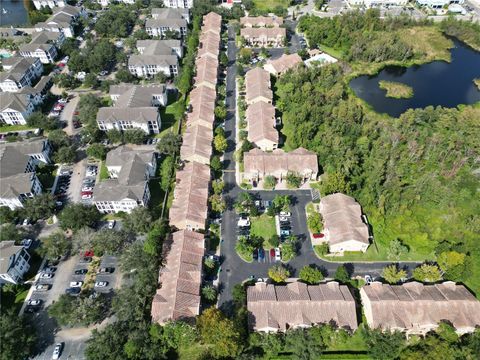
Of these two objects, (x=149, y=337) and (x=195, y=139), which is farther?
(x=195, y=139)

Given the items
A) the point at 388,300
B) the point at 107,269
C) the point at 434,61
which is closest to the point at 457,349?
the point at 388,300

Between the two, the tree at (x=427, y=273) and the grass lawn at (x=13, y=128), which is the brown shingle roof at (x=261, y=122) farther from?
the grass lawn at (x=13, y=128)

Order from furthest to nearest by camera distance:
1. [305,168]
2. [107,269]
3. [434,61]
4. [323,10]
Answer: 1. [323,10]
2. [434,61]
3. [305,168]
4. [107,269]

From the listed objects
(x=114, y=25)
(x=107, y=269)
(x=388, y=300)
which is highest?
(x=114, y=25)

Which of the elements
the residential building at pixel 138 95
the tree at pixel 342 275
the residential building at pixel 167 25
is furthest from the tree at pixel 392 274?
the residential building at pixel 167 25

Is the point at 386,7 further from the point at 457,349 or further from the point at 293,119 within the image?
the point at 457,349

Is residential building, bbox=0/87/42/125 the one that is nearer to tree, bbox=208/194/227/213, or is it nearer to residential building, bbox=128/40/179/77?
residential building, bbox=128/40/179/77

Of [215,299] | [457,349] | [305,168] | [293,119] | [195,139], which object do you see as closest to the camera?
[457,349]

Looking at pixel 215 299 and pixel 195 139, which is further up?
pixel 195 139
